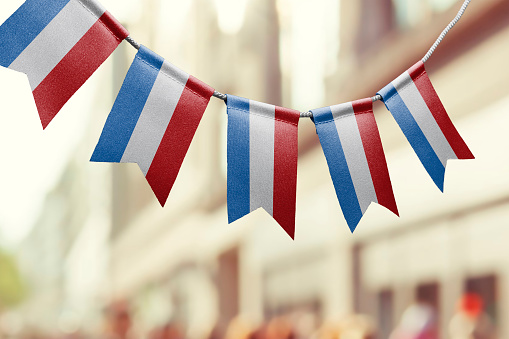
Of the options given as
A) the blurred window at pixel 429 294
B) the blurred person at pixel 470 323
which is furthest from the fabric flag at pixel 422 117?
the blurred window at pixel 429 294

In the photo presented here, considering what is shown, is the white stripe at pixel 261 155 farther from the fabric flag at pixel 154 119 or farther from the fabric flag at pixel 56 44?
the fabric flag at pixel 56 44

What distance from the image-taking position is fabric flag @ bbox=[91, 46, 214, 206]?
2162 mm

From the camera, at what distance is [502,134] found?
526 cm

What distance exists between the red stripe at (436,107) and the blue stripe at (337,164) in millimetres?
353

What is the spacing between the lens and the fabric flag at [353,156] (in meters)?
2.39

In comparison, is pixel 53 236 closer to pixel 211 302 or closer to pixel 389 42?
pixel 211 302

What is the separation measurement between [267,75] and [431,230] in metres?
6.46

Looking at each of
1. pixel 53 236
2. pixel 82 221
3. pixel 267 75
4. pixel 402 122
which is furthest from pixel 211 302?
pixel 53 236

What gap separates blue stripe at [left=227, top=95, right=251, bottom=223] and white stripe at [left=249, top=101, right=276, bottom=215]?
0.05 ft

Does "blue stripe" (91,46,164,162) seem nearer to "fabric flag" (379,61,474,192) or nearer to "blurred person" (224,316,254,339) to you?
"fabric flag" (379,61,474,192)

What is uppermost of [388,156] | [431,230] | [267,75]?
[267,75]

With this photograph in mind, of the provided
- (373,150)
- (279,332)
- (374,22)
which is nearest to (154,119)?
(373,150)

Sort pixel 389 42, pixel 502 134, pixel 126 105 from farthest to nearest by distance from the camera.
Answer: pixel 389 42, pixel 502 134, pixel 126 105

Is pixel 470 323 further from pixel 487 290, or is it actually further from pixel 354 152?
pixel 354 152
